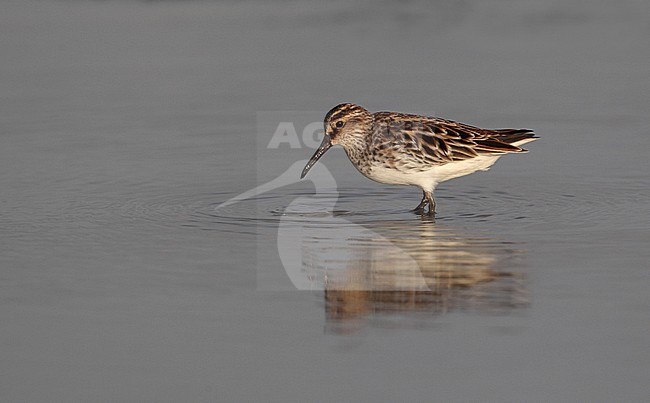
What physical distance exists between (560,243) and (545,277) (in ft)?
3.85

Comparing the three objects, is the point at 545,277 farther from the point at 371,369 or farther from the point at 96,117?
the point at 96,117

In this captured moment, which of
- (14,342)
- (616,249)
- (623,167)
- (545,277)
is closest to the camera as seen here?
(14,342)

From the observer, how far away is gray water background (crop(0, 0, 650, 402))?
296 inches

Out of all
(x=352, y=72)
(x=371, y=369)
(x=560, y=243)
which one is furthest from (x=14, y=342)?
(x=352, y=72)

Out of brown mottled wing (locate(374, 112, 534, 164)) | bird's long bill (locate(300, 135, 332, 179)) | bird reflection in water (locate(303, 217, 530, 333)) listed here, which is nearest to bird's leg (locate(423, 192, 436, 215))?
brown mottled wing (locate(374, 112, 534, 164))

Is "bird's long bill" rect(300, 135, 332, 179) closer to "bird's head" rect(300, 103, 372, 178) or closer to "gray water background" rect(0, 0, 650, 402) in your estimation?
"bird's head" rect(300, 103, 372, 178)

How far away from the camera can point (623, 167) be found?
13328 millimetres

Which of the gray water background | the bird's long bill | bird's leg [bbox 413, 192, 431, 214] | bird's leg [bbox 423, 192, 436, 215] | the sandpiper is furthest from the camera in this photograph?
the bird's long bill

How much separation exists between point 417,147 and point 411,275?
9.93 ft

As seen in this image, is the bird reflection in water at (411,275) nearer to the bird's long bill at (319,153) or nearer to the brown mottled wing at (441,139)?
the brown mottled wing at (441,139)

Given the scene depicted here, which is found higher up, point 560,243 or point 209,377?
point 560,243

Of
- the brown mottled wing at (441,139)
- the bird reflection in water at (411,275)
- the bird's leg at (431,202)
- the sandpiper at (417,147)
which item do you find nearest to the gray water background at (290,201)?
the bird reflection in water at (411,275)

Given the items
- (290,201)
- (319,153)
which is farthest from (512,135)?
(290,201)

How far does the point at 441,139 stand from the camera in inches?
488
